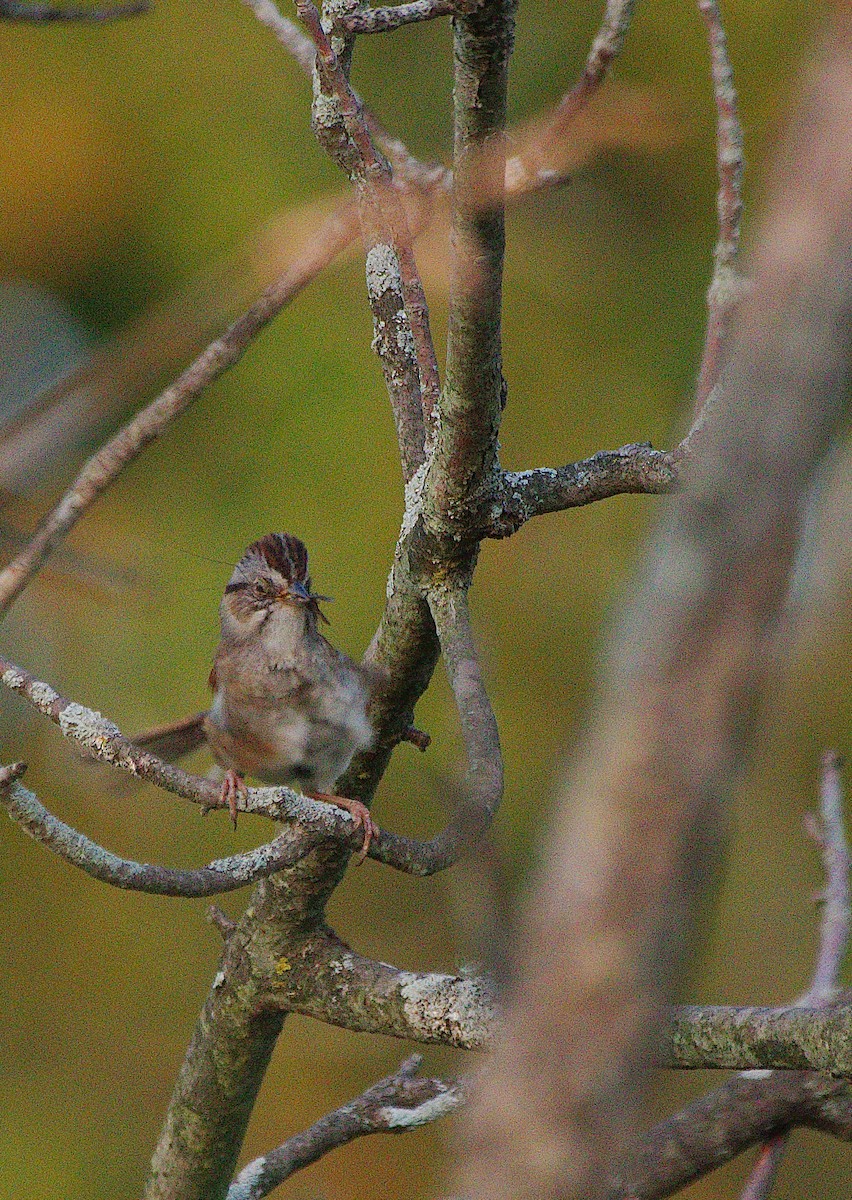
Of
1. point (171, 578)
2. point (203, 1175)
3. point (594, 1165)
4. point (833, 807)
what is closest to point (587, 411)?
point (171, 578)

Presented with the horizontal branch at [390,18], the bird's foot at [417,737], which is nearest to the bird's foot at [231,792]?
the bird's foot at [417,737]

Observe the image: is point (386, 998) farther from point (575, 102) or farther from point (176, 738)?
point (575, 102)

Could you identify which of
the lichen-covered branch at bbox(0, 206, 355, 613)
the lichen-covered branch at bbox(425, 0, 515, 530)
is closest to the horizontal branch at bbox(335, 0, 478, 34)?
the lichen-covered branch at bbox(425, 0, 515, 530)

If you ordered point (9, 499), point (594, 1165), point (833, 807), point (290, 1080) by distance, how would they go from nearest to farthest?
point (594, 1165), point (9, 499), point (833, 807), point (290, 1080)

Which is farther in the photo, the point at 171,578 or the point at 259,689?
the point at 171,578

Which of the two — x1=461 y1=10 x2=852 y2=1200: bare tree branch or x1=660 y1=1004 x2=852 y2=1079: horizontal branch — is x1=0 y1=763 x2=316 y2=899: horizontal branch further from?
x1=461 y1=10 x2=852 y2=1200: bare tree branch

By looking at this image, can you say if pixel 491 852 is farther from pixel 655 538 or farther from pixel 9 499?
pixel 9 499
